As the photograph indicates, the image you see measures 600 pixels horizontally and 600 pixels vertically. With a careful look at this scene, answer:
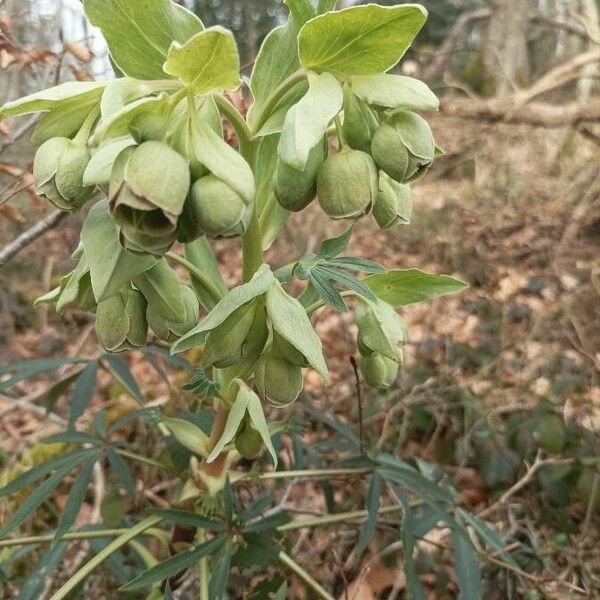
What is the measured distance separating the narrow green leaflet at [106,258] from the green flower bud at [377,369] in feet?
1.22

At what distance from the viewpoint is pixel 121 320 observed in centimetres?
78

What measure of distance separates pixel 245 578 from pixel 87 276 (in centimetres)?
79

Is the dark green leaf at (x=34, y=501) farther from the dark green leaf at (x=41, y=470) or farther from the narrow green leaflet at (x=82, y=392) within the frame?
the narrow green leaflet at (x=82, y=392)

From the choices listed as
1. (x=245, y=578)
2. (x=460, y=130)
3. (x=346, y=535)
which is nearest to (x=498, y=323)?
(x=346, y=535)

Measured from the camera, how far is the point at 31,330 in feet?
10.2

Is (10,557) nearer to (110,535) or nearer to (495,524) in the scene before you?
(110,535)

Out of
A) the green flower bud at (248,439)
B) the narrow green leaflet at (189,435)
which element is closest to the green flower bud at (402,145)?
the green flower bud at (248,439)

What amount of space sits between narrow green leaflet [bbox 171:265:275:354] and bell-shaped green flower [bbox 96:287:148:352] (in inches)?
3.7

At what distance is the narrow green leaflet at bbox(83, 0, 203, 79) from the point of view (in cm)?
72

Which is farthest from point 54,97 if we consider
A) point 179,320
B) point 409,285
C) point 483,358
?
point 483,358

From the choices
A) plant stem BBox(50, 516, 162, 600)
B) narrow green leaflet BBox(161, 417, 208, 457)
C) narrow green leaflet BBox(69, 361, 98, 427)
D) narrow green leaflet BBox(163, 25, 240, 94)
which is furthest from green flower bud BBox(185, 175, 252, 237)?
narrow green leaflet BBox(69, 361, 98, 427)

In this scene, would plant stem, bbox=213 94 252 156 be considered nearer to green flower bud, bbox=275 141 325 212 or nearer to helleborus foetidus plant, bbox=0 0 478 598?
helleborus foetidus plant, bbox=0 0 478 598

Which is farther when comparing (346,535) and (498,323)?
(498,323)

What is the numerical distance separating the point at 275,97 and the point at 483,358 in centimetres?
173
